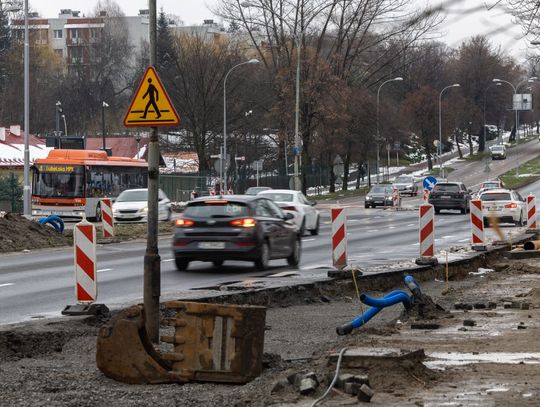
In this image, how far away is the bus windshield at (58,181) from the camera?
50281 millimetres

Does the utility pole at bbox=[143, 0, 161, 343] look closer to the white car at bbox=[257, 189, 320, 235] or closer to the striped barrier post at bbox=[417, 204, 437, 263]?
the striped barrier post at bbox=[417, 204, 437, 263]

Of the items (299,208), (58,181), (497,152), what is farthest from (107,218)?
(497,152)

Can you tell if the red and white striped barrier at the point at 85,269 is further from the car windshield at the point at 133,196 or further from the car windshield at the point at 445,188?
the car windshield at the point at 445,188

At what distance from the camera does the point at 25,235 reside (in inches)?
1336

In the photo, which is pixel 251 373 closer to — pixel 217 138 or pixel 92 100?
pixel 217 138

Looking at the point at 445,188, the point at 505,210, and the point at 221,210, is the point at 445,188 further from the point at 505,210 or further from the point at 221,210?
the point at 221,210

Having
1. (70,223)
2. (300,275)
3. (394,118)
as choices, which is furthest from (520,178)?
(300,275)

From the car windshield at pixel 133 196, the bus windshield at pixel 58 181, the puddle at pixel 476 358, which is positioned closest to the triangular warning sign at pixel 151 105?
the puddle at pixel 476 358

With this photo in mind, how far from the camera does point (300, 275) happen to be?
2045 cm

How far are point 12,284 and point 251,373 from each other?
11.7 meters

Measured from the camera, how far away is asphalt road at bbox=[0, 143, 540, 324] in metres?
17.4

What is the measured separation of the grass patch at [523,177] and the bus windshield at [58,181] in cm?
4939

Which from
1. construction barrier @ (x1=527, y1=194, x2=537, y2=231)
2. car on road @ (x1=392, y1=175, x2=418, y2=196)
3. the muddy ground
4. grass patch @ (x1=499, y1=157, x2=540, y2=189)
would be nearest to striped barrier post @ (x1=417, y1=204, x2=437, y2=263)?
the muddy ground

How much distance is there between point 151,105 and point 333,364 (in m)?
3.82
